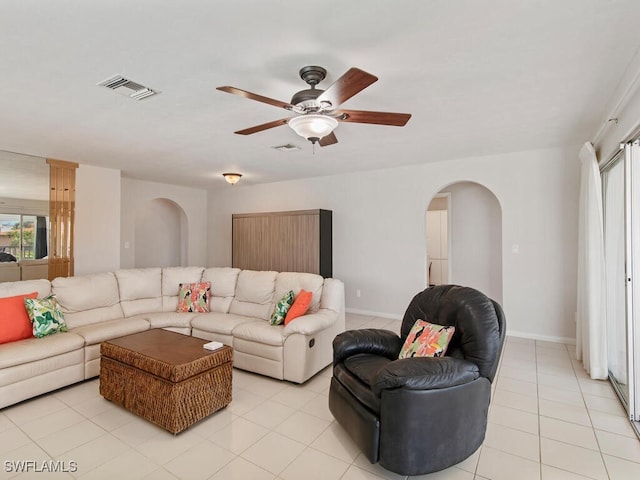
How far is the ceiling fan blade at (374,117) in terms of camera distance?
2.23 m

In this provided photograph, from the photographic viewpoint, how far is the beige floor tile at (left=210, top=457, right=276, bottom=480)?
6.33ft

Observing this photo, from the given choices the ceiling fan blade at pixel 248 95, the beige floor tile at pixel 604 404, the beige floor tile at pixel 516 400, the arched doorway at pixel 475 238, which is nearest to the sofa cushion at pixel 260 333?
the beige floor tile at pixel 516 400

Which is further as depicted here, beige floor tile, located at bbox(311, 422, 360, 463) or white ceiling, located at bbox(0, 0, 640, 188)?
beige floor tile, located at bbox(311, 422, 360, 463)

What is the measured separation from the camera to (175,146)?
4160 millimetres

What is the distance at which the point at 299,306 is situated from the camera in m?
3.49

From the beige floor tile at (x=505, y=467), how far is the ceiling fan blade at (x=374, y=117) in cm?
223

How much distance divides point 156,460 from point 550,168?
16.8ft

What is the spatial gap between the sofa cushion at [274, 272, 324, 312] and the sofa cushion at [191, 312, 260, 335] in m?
0.45

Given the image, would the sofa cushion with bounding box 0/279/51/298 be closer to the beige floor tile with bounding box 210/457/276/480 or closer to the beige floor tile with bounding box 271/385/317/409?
the beige floor tile with bounding box 271/385/317/409

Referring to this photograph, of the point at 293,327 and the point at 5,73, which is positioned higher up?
the point at 5,73

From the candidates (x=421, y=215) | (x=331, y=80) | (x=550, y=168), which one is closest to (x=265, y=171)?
(x=421, y=215)

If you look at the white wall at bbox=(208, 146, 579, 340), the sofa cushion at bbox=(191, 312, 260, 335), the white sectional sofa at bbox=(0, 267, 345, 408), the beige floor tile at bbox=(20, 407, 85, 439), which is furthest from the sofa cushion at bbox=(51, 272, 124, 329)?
the white wall at bbox=(208, 146, 579, 340)

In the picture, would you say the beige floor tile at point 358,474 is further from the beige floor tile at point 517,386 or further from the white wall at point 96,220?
the white wall at point 96,220

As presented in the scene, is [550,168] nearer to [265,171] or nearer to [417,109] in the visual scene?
[417,109]
